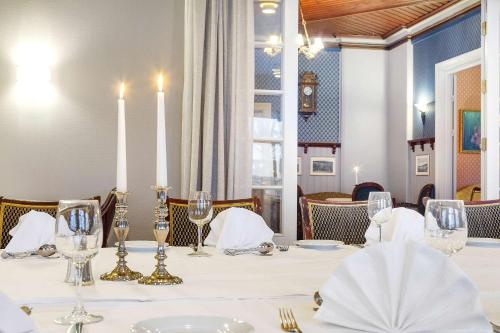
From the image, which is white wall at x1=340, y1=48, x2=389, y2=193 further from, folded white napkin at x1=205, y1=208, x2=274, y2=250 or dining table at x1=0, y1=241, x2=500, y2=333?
dining table at x1=0, y1=241, x2=500, y2=333

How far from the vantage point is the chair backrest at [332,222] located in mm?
2930

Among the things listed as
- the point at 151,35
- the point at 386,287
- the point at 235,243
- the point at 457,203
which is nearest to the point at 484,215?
the point at 235,243

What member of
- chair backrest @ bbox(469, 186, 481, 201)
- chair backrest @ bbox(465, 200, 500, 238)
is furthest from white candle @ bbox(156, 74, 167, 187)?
chair backrest @ bbox(469, 186, 481, 201)

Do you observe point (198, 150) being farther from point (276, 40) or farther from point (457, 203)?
point (457, 203)

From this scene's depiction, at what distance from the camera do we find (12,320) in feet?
2.88

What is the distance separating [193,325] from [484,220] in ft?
7.71

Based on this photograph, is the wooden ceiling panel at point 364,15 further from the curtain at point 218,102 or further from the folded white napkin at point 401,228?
the folded white napkin at point 401,228

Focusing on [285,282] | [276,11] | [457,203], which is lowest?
[285,282]

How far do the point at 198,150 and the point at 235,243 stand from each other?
83.7 inches

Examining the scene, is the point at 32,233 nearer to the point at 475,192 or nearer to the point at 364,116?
the point at 475,192

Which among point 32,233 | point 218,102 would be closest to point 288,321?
point 32,233

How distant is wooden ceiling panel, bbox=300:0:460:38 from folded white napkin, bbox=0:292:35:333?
23.6 ft

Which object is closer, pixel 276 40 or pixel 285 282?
pixel 285 282

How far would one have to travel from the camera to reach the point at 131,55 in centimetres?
438
